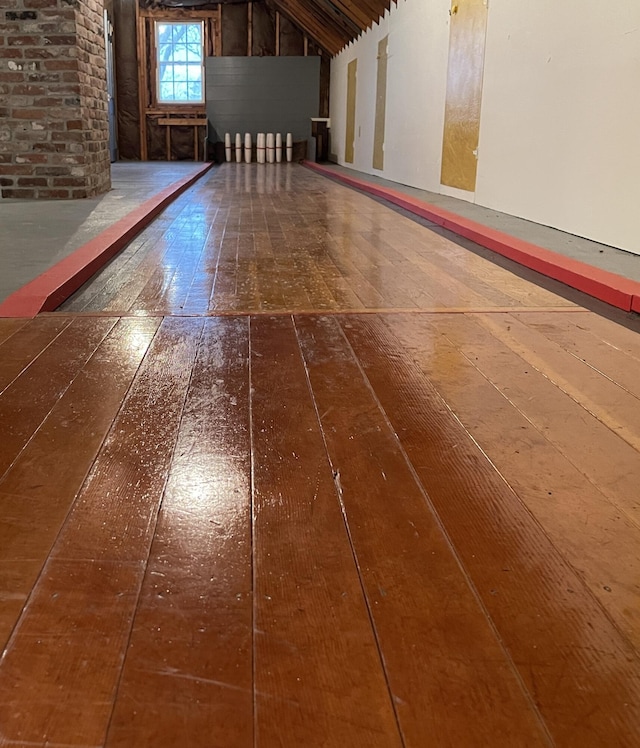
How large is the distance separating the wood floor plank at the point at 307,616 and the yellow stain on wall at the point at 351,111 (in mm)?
12041

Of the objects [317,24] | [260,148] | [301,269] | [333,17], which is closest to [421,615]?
[301,269]

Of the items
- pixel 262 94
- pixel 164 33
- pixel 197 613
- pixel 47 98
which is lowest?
pixel 197 613

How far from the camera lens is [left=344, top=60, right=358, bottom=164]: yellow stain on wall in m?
12.6

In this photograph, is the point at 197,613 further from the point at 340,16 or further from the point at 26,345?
the point at 340,16

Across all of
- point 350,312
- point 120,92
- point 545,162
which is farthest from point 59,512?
point 120,92

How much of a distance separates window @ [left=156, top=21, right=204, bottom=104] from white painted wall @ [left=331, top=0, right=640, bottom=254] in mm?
8117

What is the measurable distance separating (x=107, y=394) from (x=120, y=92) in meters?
14.4

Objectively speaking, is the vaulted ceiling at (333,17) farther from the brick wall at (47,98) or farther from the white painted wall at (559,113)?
the brick wall at (47,98)

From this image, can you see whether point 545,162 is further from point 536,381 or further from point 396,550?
point 396,550

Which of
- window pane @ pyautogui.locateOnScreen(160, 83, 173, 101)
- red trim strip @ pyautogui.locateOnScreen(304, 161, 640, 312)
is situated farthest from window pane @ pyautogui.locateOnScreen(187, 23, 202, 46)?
red trim strip @ pyautogui.locateOnScreen(304, 161, 640, 312)

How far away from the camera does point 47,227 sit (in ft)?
14.4

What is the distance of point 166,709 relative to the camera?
809 mm

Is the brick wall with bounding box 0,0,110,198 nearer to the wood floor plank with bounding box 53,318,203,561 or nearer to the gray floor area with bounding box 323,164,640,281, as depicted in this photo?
the gray floor area with bounding box 323,164,640,281

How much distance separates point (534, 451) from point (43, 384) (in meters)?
1.20
